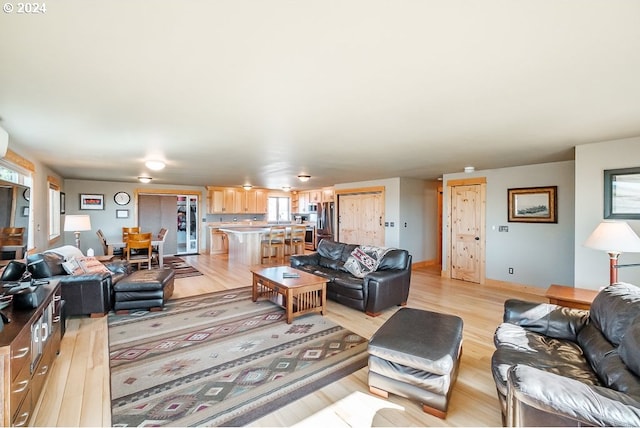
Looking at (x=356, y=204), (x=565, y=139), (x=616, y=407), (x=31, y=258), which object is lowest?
(x=616, y=407)

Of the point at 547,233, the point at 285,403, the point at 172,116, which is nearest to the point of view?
the point at 285,403

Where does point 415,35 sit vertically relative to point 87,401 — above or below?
above

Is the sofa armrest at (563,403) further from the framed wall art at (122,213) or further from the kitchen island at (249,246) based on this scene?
the framed wall art at (122,213)

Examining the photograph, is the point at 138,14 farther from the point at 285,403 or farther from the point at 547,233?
the point at 547,233

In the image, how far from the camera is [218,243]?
31.5 ft

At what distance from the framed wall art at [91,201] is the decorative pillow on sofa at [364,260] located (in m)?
7.47

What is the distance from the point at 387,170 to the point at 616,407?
16.5 ft

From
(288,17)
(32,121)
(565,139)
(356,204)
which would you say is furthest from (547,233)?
(32,121)

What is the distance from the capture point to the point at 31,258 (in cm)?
355

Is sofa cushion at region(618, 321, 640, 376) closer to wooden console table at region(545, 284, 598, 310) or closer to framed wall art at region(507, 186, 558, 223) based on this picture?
wooden console table at region(545, 284, 598, 310)

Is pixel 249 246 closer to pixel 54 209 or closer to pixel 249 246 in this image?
pixel 249 246

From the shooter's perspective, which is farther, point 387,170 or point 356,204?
point 356,204

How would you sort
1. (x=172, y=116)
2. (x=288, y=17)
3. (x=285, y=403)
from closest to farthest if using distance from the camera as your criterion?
(x=288, y=17) → (x=285, y=403) → (x=172, y=116)

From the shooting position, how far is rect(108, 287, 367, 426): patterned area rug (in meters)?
2.05
